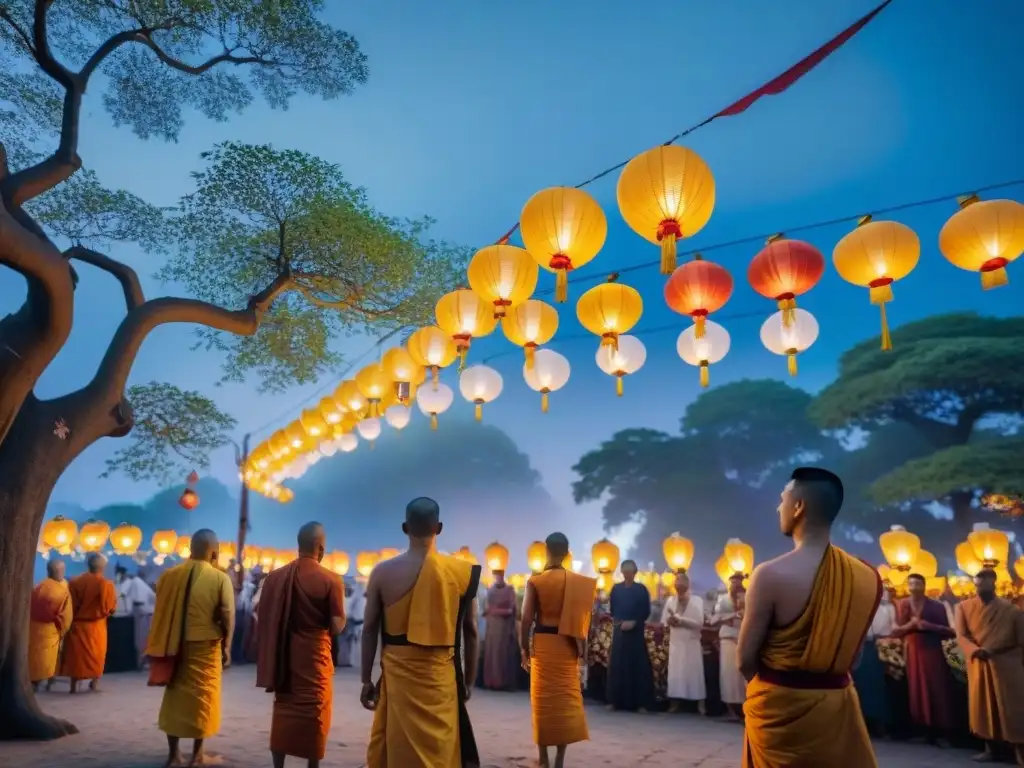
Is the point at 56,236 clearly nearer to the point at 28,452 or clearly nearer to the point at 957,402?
the point at 28,452

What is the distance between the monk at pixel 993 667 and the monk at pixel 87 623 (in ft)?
32.1

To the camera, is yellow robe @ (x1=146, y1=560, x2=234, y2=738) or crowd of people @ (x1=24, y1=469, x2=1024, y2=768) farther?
yellow robe @ (x1=146, y1=560, x2=234, y2=738)

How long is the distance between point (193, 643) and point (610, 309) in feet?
14.5

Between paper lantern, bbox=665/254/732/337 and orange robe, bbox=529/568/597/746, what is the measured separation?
2452 millimetres

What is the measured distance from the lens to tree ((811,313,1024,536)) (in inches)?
809

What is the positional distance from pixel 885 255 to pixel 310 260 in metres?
6.26

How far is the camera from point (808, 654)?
302cm

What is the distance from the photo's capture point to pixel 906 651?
→ 786 centimetres

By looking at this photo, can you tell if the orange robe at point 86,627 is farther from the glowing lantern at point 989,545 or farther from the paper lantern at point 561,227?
the glowing lantern at point 989,545

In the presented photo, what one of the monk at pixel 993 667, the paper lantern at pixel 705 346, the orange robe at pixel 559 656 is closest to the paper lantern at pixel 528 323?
the paper lantern at pixel 705 346

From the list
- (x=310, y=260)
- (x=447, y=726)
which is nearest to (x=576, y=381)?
(x=310, y=260)

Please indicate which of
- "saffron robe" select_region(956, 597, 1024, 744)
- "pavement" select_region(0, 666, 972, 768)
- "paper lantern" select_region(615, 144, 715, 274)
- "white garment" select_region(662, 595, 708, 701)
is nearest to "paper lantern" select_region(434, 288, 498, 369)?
"paper lantern" select_region(615, 144, 715, 274)

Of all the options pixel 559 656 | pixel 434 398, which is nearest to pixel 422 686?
pixel 559 656

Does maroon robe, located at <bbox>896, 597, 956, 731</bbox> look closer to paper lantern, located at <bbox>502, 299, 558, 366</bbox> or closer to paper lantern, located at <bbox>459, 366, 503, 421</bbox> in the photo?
paper lantern, located at <bbox>502, 299, 558, 366</bbox>
